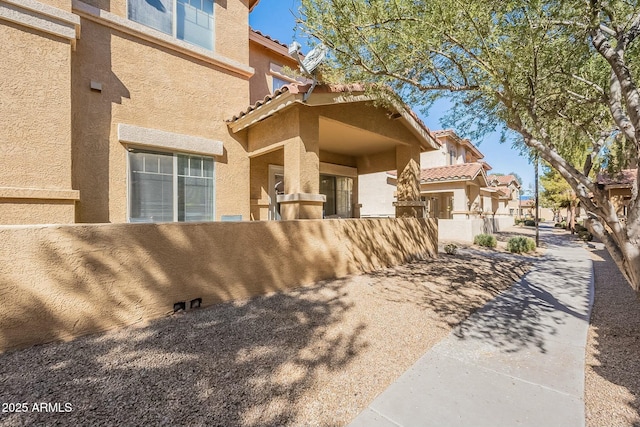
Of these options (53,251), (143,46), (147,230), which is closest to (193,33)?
(143,46)

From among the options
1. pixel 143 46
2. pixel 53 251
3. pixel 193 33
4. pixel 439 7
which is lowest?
pixel 53 251

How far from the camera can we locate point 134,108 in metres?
6.58

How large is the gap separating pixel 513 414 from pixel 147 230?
512 cm

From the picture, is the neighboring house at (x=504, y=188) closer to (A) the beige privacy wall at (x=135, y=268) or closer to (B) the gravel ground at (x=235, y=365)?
(A) the beige privacy wall at (x=135, y=268)

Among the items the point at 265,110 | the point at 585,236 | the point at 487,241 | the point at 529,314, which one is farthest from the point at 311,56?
the point at 585,236

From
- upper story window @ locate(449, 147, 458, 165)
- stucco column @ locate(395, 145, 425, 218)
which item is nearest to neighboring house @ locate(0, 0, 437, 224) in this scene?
stucco column @ locate(395, 145, 425, 218)

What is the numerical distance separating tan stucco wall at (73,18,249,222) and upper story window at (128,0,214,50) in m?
0.56

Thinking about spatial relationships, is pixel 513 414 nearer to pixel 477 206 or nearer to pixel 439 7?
pixel 439 7

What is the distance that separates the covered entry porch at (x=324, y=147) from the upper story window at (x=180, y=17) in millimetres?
2498

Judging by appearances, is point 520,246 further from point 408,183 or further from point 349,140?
point 349,140

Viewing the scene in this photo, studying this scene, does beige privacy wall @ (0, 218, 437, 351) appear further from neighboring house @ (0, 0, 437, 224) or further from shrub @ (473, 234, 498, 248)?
shrub @ (473, 234, 498, 248)

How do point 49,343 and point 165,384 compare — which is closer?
point 165,384

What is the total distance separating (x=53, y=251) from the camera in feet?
11.9

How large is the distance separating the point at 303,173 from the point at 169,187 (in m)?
3.41
